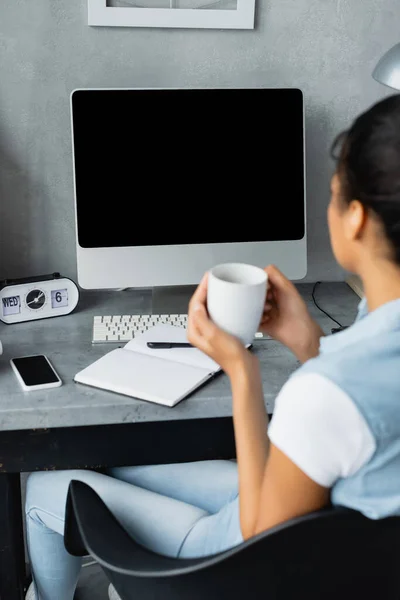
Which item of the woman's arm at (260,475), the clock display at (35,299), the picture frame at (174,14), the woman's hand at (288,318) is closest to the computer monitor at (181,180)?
the clock display at (35,299)

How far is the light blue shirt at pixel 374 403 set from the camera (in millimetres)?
775

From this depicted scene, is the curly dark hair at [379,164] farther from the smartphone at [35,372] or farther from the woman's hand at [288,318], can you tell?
the smartphone at [35,372]

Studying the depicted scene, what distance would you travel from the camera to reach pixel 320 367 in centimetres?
80

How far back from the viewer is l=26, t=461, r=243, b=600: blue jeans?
1127mm

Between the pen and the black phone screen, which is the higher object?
the pen

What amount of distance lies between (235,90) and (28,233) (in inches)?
24.7

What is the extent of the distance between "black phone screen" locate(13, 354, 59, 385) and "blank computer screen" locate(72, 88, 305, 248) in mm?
302

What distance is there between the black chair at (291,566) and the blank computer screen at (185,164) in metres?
0.82

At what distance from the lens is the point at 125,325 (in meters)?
1.60

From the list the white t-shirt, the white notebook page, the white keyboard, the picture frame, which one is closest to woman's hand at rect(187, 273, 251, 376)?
the white t-shirt

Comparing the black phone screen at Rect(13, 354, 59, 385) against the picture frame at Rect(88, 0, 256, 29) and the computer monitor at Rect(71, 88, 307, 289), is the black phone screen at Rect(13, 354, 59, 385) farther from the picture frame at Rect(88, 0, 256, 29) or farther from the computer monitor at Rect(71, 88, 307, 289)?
the picture frame at Rect(88, 0, 256, 29)

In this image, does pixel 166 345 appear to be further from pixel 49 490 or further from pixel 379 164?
pixel 379 164

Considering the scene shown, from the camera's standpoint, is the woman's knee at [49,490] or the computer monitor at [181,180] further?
the computer monitor at [181,180]

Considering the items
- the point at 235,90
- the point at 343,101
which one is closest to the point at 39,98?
the point at 235,90
